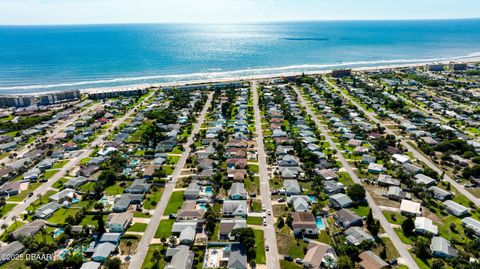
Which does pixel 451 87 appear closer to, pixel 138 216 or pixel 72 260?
pixel 138 216

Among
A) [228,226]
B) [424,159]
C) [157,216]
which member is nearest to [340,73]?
[424,159]

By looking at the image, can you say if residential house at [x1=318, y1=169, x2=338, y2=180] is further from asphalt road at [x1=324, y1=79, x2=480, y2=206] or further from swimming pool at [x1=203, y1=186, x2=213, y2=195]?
swimming pool at [x1=203, y1=186, x2=213, y2=195]

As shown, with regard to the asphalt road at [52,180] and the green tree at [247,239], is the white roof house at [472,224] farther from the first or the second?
the asphalt road at [52,180]

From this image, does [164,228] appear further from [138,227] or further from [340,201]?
[340,201]

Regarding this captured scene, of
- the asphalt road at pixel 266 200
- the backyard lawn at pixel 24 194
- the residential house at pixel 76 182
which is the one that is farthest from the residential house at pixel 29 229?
the asphalt road at pixel 266 200

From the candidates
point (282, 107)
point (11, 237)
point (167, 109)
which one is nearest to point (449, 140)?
point (282, 107)
